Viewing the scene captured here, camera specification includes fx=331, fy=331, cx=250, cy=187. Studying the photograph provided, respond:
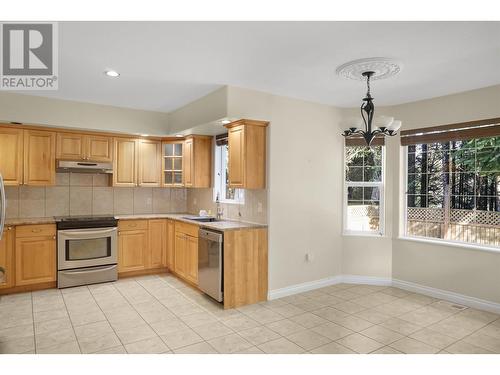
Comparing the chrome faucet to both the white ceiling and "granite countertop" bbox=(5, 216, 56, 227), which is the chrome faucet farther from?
"granite countertop" bbox=(5, 216, 56, 227)

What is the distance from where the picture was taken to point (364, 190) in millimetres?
4793

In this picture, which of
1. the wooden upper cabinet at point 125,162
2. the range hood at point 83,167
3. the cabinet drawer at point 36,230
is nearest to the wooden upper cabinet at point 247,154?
the wooden upper cabinet at point 125,162

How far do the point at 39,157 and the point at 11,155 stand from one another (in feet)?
1.02

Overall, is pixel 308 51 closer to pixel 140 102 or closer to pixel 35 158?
pixel 140 102

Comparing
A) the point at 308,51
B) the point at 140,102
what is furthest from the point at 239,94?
the point at 140,102

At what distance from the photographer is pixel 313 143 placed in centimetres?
448

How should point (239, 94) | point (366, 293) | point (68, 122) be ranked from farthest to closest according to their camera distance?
point (68, 122) → point (366, 293) → point (239, 94)

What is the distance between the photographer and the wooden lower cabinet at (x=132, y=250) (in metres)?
4.87

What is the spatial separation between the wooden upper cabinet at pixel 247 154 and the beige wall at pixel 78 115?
5.53 feet

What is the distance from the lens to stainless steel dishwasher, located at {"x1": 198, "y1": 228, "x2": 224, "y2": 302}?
373cm

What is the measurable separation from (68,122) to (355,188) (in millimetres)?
4145

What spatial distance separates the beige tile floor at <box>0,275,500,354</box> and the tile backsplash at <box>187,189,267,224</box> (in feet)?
3.55

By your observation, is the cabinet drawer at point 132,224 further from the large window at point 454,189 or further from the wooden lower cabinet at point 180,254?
the large window at point 454,189

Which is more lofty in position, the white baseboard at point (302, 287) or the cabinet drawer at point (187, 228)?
the cabinet drawer at point (187, 228)
